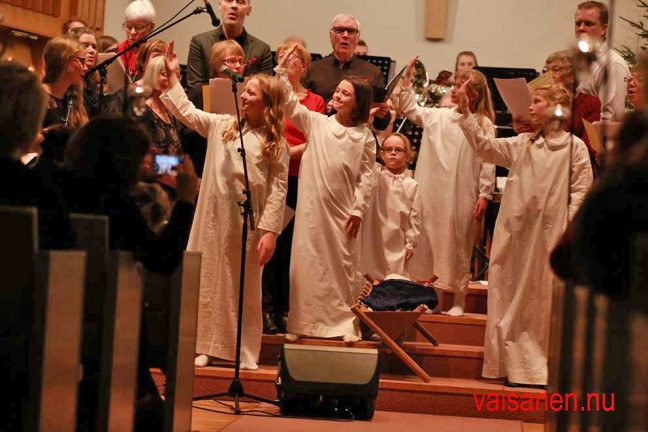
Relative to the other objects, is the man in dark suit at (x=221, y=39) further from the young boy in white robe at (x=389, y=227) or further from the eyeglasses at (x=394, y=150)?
the young boy in white robe at (x=389, y=227)

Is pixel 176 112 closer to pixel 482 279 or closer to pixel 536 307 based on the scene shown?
pixel 536 307

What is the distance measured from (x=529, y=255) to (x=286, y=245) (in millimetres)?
1390

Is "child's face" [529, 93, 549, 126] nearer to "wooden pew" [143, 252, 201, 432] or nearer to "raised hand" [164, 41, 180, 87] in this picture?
"raised hand" [164, 41, 180, 87]

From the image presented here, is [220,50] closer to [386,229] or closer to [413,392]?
[386,229]

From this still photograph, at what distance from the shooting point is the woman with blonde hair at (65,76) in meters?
4.73

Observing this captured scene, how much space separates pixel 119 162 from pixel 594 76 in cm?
346

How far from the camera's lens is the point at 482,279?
7875mm

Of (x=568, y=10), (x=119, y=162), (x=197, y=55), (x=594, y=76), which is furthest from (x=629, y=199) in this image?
(x=568, y=10)

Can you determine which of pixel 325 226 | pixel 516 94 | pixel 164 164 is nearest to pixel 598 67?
pixel 516 94

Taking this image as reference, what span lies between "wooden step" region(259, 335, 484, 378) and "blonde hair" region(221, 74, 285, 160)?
3.44ft

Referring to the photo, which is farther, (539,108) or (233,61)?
(233,61)

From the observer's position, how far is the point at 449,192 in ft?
21.1

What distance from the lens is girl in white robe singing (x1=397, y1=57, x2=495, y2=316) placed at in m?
6.33

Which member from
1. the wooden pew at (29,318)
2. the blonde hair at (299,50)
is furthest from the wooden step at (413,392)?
the wooden pew at (29,318)
